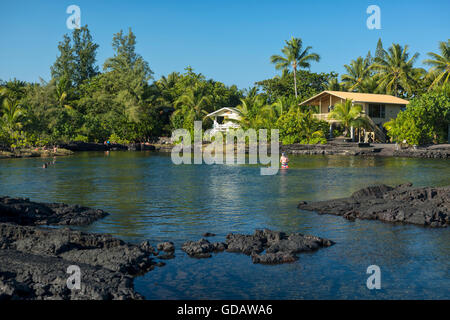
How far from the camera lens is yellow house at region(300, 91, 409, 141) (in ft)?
194

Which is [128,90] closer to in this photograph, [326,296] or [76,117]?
[76,117]

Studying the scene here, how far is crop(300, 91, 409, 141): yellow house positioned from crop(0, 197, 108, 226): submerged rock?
153ft

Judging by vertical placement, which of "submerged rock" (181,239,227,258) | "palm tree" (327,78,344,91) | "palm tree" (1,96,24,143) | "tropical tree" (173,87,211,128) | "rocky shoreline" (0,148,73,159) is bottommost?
"submerged rock" (181,239,227,258)

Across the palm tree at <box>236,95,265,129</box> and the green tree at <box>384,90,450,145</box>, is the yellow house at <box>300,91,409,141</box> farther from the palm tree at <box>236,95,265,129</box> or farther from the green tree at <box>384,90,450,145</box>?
the palm tree at <box>236,95,265,129</box>

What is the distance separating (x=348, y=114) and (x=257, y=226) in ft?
141

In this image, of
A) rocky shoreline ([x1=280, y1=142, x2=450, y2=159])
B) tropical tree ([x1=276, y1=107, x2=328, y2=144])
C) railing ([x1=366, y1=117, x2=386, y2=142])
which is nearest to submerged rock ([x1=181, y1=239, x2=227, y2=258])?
rocky shoreline ([x1=280, y1=142, x2=450, y2=159])

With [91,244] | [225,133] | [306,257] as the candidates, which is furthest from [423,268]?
[225,133]

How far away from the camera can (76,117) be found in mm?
69875

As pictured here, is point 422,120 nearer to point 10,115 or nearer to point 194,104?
point 194,104

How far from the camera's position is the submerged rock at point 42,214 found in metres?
15.0

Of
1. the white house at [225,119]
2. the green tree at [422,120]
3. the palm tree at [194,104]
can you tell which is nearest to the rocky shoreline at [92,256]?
the green tree at [422,120]

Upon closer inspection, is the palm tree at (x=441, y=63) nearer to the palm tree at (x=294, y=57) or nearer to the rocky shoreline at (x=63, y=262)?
the palm tree at (x=294, y=57)

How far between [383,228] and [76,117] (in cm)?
6197

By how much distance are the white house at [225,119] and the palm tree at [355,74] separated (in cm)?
1840
